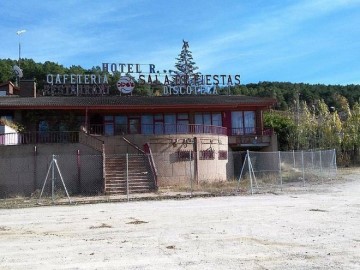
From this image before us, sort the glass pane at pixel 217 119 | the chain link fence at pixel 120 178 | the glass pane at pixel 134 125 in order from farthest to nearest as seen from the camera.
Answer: the glass pane at pixel 217 119 → the glass pane at pixel 134 125 → the chain link fence at pixel 120 178

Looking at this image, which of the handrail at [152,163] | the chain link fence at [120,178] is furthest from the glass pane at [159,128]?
the handrail at [152,163]

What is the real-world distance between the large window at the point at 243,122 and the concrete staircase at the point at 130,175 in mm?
13496

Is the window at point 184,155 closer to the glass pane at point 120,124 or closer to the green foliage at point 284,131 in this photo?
the glass pane at point 120,124

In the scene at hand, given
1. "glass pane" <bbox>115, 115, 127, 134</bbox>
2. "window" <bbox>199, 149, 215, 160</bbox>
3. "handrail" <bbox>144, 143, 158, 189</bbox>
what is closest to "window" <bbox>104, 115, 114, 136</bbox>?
"glass pane" <bbox>115, 115, 127, 134</bbox>

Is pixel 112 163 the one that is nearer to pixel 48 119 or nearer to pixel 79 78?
pixel 48 119

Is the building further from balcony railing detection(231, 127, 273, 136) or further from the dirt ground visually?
the dirt ground

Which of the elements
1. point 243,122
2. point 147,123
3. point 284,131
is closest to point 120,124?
point 147,123

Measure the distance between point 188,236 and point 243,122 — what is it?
97.1 ft

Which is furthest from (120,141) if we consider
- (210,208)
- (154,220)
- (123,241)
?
(123,241)

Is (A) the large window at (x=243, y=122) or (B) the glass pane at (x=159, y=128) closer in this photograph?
(B) the glass pane at (x=159, y=128)

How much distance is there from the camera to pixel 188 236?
462 inches

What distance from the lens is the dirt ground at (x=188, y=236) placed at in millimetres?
8891

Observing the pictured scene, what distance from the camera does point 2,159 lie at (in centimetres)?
2759

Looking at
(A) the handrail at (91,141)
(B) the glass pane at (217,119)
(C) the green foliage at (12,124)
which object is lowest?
(A) the handrail at (91,141)
